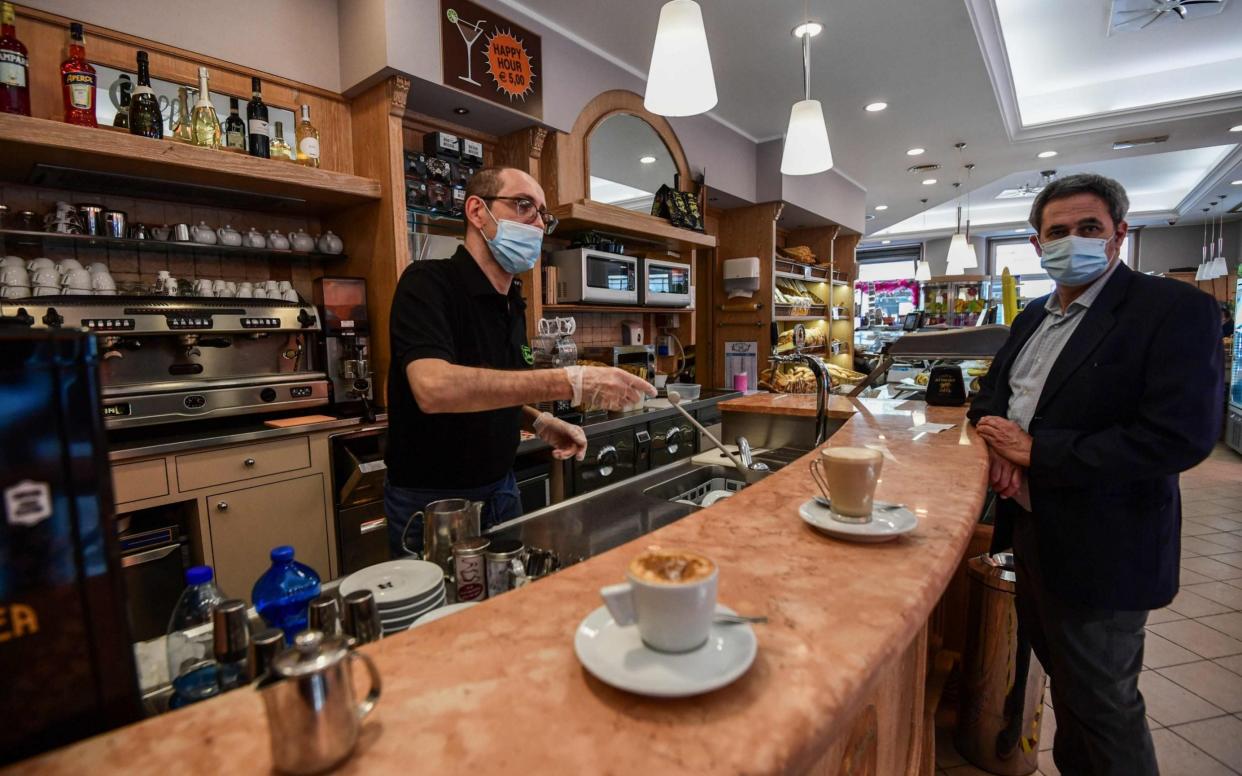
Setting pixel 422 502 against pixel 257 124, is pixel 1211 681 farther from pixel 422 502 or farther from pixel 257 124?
pixel 257 124

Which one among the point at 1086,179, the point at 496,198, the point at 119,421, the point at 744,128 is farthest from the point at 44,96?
the point at 744,128

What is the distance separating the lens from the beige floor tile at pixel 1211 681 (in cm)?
233

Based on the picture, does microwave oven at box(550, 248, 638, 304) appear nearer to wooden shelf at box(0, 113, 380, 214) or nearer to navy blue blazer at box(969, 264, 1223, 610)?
wooden shelf at box(0, 113, 380, 214)

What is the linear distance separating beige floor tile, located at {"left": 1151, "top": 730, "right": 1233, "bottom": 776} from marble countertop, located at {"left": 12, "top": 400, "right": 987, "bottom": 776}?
1978mm

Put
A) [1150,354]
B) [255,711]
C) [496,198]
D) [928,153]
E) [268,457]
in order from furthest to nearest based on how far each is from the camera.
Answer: [928,153] < [268,457] < [496,198] < [1150,354] < [255,711]

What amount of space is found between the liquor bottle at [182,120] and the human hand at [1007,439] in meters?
3.26

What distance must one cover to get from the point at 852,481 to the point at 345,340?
267cm

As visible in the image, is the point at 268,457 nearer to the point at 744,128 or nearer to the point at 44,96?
the point at 44,96

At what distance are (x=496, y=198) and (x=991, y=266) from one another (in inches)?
544

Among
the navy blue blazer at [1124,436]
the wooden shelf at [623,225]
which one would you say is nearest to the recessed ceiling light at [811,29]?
the wooden shelf at [623,225]

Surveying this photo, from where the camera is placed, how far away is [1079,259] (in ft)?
5.26

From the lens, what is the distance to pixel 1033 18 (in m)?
4.04

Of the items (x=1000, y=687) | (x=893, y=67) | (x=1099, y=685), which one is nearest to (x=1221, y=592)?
(x=1000, y=687)

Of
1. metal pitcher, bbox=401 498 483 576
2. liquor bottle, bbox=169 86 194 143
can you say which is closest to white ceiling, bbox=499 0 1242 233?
liquor bottle, bbox=169 86 194 143
